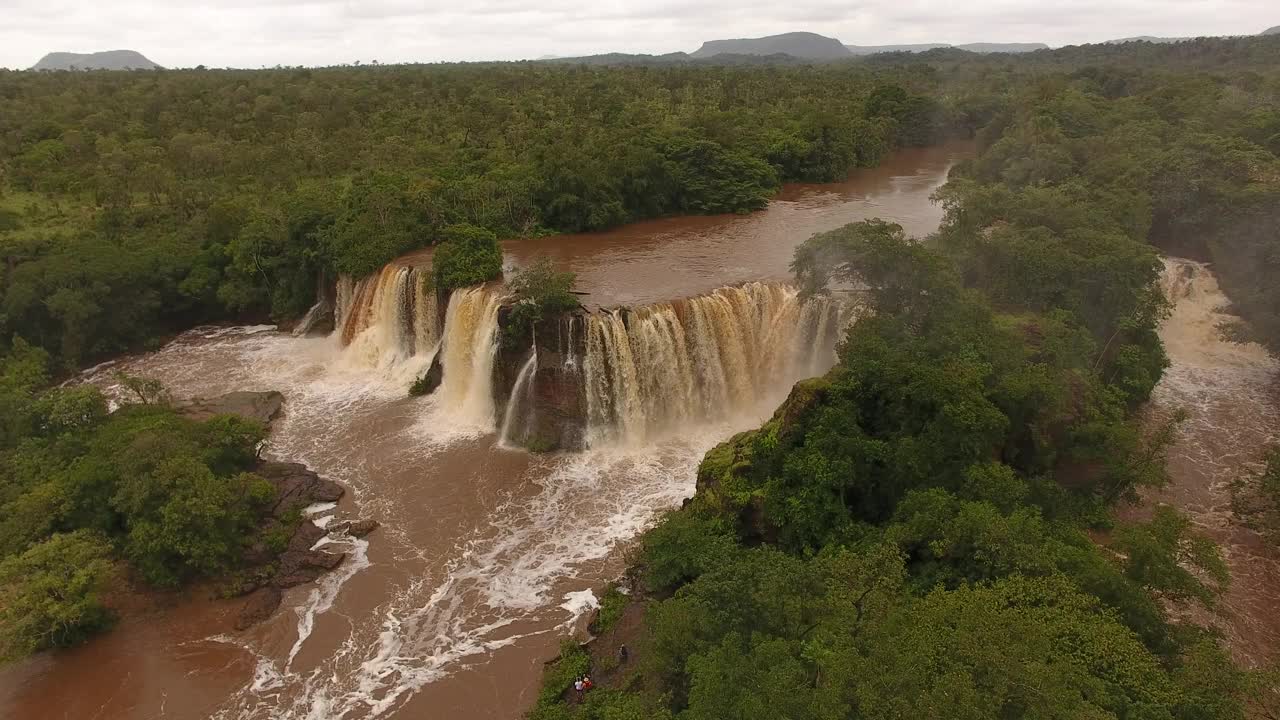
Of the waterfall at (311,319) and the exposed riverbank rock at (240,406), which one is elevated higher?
the waterfall at (311,319)

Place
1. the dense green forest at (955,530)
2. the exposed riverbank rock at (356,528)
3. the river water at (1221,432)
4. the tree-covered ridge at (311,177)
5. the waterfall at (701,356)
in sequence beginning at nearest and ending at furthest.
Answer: the dense green forest at (955,530) → the river water at (1221,432) → the exposed riverbank rock at (356,528) → the waterfall at (701,356) → the tree-covered ridge at (311,177)

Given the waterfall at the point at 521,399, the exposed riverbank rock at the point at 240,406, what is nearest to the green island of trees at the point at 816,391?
Result: the waterfall at the point at 521,399

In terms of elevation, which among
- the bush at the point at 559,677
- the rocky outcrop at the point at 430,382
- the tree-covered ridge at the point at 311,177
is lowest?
the bush at the point at 559,677

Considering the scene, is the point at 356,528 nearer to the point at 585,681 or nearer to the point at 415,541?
the point at 415,541

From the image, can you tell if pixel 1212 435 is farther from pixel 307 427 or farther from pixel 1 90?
pixel 1 90

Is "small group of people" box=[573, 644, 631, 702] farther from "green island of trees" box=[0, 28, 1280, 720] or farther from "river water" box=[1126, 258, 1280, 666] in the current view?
"river water" box=[1126, 258, 1280, 666]

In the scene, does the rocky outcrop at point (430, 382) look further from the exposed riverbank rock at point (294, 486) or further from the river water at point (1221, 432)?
the river water at point (1221, 432)

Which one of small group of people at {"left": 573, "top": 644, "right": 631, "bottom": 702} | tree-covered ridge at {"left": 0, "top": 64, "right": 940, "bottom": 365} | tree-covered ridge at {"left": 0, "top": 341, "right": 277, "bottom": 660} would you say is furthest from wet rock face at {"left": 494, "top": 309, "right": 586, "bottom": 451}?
tree-covered ridge at {"left": 0, "top": 64, "right": 940, "bottom": 365}
